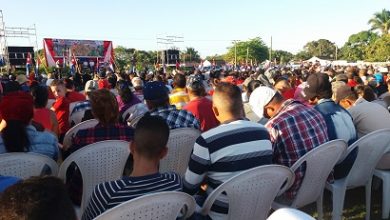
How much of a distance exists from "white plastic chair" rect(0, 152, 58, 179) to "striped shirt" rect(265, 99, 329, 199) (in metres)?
1.91

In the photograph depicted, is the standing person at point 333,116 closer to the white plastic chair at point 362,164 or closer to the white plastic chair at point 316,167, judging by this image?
the white plastic chair at point 362,164

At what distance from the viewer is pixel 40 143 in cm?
339

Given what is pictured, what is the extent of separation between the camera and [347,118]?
3.87 m

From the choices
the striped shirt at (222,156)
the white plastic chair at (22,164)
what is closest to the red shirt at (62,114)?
the white plastic chair at (22,164)

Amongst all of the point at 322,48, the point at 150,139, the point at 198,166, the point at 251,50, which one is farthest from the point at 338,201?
the point at 322,48

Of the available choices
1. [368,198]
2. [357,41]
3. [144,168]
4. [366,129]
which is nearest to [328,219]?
[368,198]

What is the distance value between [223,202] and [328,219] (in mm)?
2089

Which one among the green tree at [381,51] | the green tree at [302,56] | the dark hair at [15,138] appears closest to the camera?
the dark hair at [15,138]

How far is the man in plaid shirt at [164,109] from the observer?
4.22 metres

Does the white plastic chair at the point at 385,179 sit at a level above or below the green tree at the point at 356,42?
below

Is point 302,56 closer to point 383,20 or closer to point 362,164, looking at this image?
point 383,20

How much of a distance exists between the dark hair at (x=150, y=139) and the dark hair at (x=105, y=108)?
1320 millimetres

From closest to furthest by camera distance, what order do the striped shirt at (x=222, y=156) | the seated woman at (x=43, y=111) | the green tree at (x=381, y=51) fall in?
the striped shirt at (x=222, y=156) < the seated woman at (x=43, y=111) < the green tree at (x=381, y=51)

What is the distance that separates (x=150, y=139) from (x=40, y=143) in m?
1.49
